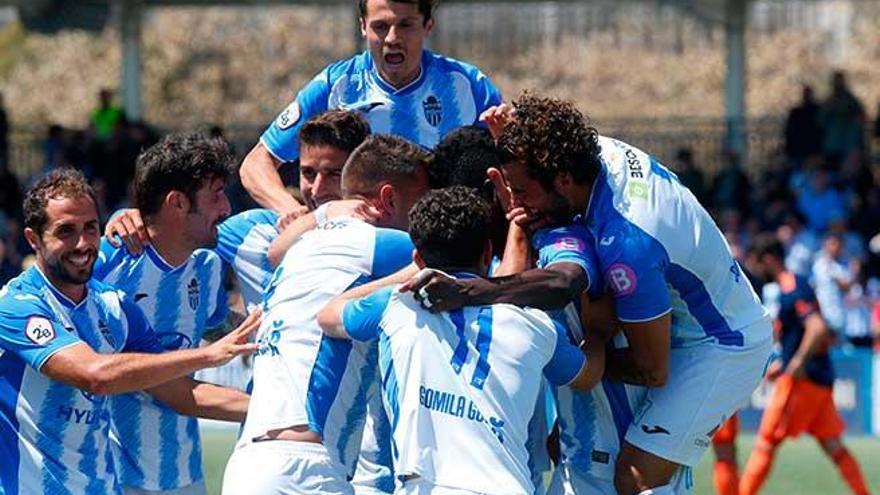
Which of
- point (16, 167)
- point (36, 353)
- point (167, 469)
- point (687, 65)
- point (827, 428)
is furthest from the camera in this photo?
point (687, 65)

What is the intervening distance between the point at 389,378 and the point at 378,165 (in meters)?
0.90

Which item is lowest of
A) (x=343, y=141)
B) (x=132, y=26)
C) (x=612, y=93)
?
(x=612, y=93)

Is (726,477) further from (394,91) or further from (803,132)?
(803,132)

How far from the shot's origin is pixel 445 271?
624 cm

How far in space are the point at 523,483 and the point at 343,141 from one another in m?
1.76

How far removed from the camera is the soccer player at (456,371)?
6090 millimetres

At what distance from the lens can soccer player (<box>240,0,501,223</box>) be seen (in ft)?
26.2

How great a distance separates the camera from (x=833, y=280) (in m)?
21.3

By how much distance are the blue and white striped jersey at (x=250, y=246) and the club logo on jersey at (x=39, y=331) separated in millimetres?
1568

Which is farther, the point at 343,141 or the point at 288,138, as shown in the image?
the point at 288,138

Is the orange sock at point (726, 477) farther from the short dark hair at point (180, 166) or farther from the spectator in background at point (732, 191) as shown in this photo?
the spectator in background at point (732, 191)

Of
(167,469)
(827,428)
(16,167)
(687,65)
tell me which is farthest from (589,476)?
(687,65)

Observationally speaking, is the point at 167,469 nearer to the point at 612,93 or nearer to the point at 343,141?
the point at 343,141

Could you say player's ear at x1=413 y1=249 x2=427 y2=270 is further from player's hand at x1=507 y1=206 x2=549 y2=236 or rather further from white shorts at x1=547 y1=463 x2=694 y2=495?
white shorts at x1=547 y1=463 x2=694 y2=495
